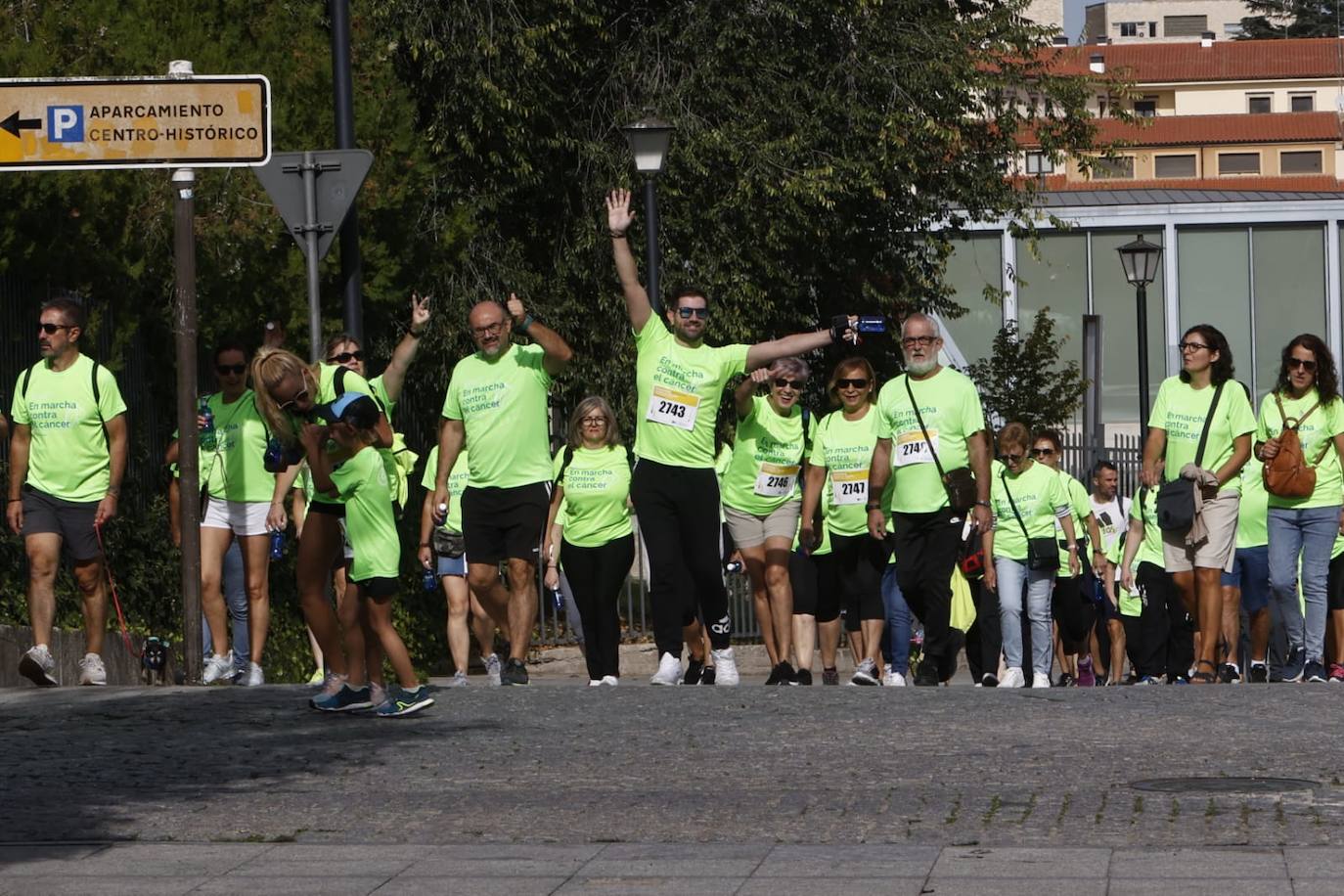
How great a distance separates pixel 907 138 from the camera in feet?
83.5

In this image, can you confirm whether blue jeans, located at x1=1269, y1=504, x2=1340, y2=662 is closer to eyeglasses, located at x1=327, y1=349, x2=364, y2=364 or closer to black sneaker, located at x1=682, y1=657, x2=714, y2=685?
black sneaker, located at x1=682, y1=657, x2=714, y2=685

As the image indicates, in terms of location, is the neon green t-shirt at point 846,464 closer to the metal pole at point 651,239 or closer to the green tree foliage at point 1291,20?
the metal pole at point 651,239

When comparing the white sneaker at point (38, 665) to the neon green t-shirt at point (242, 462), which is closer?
the white sneaker at point (38, 665)

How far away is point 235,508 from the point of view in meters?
13.6

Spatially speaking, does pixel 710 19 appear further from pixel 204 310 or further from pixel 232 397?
pixel 232 397

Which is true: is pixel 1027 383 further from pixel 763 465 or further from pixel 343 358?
pixel 343 358

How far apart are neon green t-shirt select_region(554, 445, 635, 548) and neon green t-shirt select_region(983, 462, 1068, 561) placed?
3.44 metres

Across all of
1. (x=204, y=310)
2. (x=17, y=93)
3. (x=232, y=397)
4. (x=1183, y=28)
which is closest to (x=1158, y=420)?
(x=232, y=397)

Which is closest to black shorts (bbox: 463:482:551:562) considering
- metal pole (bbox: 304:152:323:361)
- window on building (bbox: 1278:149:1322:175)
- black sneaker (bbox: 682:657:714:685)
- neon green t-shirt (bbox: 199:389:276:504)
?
neon green t-shirt (bbox: 199:389:276:504)

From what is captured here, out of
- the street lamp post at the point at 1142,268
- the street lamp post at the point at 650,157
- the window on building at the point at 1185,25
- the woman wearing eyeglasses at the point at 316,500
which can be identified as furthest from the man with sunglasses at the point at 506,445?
the window on building at the point at 1185,25

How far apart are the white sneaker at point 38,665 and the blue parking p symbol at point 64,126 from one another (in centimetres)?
244

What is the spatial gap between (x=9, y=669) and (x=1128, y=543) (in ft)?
20.5

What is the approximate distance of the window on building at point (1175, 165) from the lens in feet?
333

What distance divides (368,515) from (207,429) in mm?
3558
